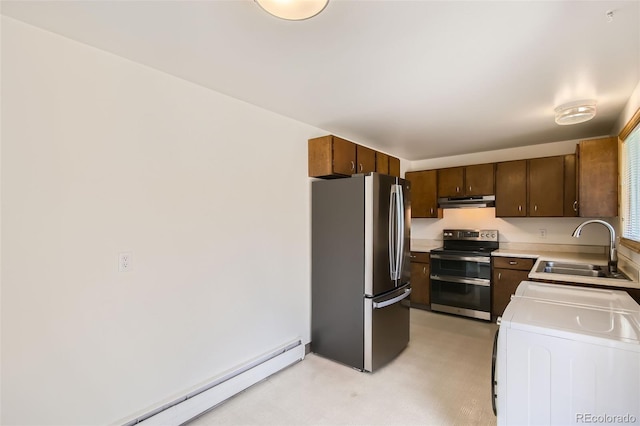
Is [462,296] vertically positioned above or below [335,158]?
below

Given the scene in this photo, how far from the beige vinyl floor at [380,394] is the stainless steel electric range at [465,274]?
2.86 feet

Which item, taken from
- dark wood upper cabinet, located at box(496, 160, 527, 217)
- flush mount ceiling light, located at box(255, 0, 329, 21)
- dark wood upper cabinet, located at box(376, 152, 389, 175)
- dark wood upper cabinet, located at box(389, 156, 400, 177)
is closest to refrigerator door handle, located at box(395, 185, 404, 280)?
dark wood upper cabinet, located at box(376, 152, 389, 175)

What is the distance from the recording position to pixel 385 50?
5.82ft

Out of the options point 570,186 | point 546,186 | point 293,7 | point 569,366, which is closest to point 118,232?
point 293,7

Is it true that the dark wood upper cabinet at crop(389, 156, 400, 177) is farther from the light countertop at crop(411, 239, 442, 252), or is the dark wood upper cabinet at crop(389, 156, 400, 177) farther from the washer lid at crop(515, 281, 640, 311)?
the washer lid at crop(515, 281, 640, 311)

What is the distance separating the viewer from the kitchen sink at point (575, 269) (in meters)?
2.70

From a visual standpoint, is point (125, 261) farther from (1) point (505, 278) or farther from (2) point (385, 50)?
(1) point (505, 278)

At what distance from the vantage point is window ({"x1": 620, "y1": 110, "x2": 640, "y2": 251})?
2.31 meters

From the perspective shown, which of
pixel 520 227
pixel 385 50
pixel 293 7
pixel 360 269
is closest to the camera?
pixel 293 7

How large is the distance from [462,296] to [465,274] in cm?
32

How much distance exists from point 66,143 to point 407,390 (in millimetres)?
2953

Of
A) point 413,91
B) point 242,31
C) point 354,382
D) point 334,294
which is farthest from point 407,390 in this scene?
point 242,31

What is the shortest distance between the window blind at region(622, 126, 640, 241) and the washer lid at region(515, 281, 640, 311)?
26.6 inches

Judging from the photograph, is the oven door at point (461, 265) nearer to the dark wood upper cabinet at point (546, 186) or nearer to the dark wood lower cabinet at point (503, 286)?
the dark wood lower cabinet at point (503, 286)
